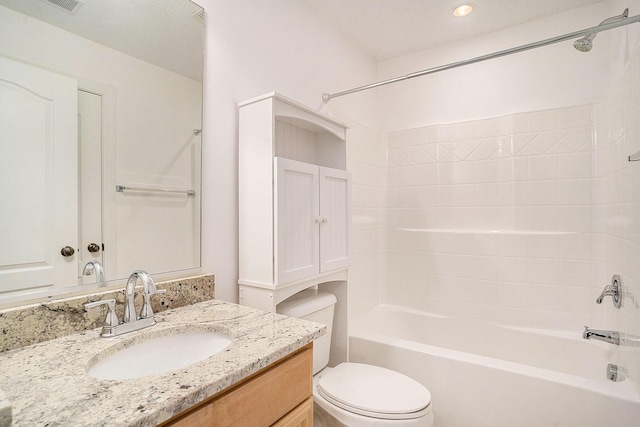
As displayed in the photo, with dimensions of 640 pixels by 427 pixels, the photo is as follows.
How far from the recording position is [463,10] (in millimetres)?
1956

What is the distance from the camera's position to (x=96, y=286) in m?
0.98

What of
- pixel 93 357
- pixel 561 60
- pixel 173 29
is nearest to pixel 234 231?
pixel 93 357

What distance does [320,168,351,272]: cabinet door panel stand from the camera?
4.98ft

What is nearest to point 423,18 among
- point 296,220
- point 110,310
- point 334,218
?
point 334,218

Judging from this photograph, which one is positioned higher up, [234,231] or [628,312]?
[234,231]

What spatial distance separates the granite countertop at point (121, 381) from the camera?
54 cm

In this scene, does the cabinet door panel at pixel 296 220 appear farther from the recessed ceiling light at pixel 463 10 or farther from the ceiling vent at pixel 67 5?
the recessed ceiling light at pixel 463 10

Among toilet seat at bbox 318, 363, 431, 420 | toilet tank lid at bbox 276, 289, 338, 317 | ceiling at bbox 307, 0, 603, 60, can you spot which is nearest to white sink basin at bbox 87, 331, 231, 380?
toilet tank lid at bbox 276, 289, 338, 317

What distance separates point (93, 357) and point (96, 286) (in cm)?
29

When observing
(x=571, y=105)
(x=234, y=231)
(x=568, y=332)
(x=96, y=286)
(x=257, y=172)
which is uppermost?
(x=571, y=105)

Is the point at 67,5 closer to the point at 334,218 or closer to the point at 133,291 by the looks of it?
the point at 133,291

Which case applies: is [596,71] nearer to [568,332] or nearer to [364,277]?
[568,332]

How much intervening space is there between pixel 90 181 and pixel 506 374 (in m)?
1.88

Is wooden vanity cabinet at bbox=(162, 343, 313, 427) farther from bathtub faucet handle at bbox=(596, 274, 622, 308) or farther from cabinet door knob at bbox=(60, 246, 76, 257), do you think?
bathtub faucet handle at bbox=(596, 274, 622, 308)
